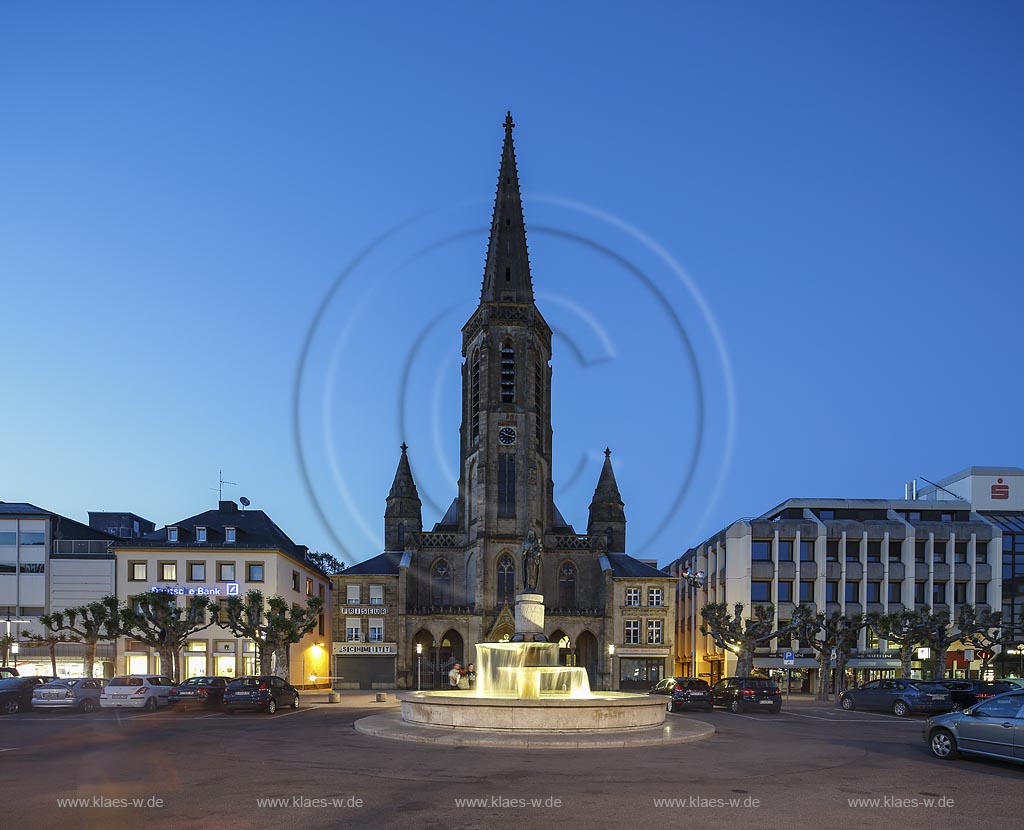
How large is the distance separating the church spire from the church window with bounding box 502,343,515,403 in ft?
15.7

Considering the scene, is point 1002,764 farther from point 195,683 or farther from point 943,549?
point 943,549

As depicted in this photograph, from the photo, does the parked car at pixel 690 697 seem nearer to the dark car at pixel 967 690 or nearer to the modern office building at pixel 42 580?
the dark car at pixel 967 690

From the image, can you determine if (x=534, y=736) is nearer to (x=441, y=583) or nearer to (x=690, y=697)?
(x=690, y=697)

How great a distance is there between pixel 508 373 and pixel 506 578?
60.3 feet

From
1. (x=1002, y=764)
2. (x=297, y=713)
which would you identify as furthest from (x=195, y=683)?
(x=1002, y=764)

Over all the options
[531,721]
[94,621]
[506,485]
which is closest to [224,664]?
[94,621]

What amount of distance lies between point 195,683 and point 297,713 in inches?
203

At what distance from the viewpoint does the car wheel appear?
20.6m

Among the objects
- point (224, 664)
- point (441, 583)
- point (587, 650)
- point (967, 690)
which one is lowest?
point (587, 650)

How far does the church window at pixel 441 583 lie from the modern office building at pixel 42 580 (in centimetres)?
2753

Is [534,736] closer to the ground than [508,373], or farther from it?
closer to the ground

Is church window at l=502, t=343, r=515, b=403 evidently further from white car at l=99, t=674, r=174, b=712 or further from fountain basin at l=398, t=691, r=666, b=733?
fountain basin at l=398, t=691, r=666, b=733

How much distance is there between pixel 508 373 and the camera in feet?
288

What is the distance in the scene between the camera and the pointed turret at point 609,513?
97438 millimetres
